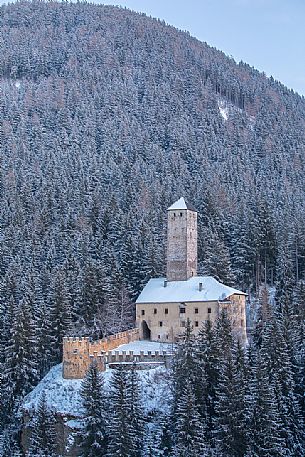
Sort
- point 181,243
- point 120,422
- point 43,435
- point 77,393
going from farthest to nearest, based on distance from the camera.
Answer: point 181,243 < point 77,393 < point 43,435 < point 120,422

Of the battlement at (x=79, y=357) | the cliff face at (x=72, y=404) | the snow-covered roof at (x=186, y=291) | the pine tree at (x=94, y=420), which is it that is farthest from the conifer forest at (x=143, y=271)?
the snow-covered roof at (x=186, y=291)

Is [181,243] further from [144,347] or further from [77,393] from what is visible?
[77,393]

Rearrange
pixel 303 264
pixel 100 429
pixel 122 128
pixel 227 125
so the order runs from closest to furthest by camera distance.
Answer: pixel 100 429, pixel 303 264, pixel 122 128, pixel 227 125

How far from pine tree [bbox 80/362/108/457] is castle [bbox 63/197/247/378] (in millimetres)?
5582

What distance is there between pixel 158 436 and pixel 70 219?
47785mm

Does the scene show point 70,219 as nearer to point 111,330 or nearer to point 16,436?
point 111,330

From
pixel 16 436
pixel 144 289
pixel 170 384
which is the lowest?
pixel 16 436

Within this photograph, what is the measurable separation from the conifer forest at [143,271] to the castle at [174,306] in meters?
3.56

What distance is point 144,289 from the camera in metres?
77.1

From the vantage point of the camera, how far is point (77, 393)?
63.3 meters

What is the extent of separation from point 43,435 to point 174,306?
18156 mm

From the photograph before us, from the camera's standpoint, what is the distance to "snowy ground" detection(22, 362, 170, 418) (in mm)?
61875

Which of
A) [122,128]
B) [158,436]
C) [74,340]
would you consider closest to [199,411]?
[158,436]

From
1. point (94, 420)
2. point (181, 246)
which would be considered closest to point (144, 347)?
point (94, 420)
